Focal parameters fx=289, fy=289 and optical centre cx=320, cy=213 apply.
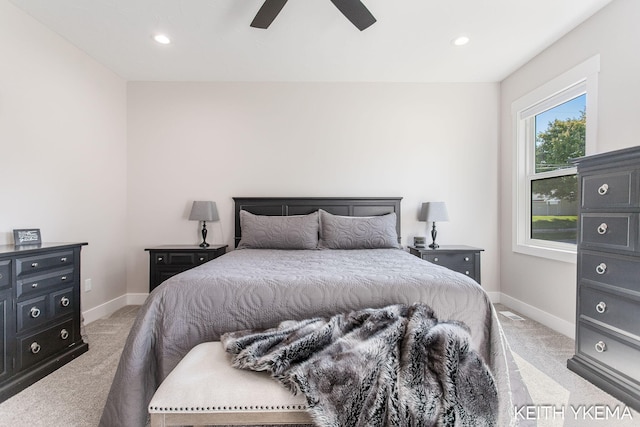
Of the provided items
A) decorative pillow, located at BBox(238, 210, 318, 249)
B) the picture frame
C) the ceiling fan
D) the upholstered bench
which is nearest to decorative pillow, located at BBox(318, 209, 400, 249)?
decorative pillow, located at BBox(238, 210, 318, 249)

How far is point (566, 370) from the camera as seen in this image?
198 cm

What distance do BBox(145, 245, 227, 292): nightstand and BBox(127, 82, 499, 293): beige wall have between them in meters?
0.46

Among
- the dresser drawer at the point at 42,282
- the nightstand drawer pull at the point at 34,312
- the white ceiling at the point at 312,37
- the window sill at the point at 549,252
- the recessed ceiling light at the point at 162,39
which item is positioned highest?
the white ceiling at the point at 312,37

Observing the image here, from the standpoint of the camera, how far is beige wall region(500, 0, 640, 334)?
2.08m

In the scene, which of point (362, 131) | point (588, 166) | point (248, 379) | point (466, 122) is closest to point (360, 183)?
point (362, 131)

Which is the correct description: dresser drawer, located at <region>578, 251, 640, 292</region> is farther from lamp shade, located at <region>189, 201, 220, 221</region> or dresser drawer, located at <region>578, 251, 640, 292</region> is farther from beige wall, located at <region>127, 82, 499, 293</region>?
lamp shade, located at <region>189, 201, 220, 221</region>

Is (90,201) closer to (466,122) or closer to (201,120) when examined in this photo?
(201,120)

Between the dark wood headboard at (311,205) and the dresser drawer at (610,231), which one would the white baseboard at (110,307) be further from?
the dresser drawer at (610,231)

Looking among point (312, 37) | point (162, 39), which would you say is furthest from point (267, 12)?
point (162, 39)

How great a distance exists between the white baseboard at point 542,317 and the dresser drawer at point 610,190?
1.29m

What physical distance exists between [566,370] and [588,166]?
1.39 metres

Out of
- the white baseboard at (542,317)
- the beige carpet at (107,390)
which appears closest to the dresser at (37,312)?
the beige carpet at (107,390)

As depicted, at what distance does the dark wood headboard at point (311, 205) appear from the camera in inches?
135

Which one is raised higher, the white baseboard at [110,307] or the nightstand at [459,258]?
the nightstand at [459,258]
